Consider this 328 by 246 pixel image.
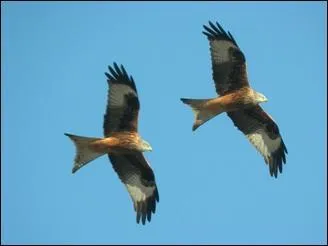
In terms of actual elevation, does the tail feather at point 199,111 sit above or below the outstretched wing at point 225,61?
Answer: below

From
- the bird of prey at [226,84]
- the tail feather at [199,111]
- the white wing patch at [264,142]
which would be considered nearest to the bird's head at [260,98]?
the bird of prey at [226,84]

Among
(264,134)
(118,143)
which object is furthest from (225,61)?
(118,143)

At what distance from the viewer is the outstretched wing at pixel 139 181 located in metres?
15.7

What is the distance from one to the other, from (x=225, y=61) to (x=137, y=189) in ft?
9.61

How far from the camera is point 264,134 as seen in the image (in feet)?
55.3

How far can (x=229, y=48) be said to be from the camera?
16000 mm

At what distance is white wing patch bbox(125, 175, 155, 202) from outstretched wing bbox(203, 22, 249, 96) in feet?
7.50

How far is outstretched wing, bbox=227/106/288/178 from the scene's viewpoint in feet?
54.9

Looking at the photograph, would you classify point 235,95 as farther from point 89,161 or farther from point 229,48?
point 89,161

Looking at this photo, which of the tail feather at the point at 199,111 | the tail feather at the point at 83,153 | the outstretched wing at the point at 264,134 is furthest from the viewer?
the outstretched wing at the point at 264,134

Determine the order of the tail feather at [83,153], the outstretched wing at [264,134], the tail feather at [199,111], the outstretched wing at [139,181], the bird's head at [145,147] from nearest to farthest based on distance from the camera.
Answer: the tail feather at [83,153]
the bird's head at [145,147]
the outstretched wing at [139,181]
the tail feather at [199,111]
the outstretched wing at [264,134]

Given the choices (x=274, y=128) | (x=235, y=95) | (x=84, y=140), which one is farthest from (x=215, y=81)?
(x=84, y=140)

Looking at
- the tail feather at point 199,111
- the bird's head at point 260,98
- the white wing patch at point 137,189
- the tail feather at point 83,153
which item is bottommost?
the white wing patch at point 137,189

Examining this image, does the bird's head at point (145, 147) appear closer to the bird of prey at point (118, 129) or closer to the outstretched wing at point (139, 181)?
the bird of prey at point (118, 129)
